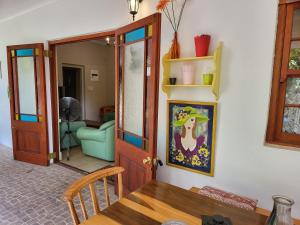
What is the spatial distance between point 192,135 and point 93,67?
4.94m

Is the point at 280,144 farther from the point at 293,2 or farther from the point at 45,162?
the point at 45,162

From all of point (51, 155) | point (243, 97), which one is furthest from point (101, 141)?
point (243, 97)

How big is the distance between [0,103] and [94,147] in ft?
8.30

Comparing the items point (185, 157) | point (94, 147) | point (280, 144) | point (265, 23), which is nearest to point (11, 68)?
point (94, 147)

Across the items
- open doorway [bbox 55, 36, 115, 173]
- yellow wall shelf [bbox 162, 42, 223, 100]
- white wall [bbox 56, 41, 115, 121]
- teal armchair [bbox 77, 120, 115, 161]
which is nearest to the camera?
yellow wall shelf [bbox 162, 42, 223, 100]

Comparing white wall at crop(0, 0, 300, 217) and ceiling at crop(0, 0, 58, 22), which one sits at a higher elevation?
ceiling at crop(0, 0, 58, 22)

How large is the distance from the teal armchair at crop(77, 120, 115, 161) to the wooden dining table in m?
2.35

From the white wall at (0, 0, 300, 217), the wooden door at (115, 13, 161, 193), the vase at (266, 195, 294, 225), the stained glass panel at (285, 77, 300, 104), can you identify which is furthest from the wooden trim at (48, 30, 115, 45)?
the vase at (266, 195, 294, 225)

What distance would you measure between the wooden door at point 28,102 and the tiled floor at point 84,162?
445mm

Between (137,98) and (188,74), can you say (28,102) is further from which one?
(188,74)

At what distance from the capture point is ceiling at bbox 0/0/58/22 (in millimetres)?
3230

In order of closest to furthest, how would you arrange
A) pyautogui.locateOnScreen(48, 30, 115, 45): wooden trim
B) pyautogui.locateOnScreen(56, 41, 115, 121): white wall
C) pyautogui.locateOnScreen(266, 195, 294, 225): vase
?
pyautogui.locateOnScreen(266, 195, 294, 225): vase, pyautogui.locateOnScreen(48, 30, 115, 45): wooden trim, pyautogui.locateOnScreen(56, 41, 115, 121): white wall

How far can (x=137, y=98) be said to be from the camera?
221cm

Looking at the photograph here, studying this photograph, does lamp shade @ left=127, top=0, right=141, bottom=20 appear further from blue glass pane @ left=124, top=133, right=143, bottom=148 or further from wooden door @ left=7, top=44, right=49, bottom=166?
wooden door @ left=7, top=44, right=49, bottom=166
